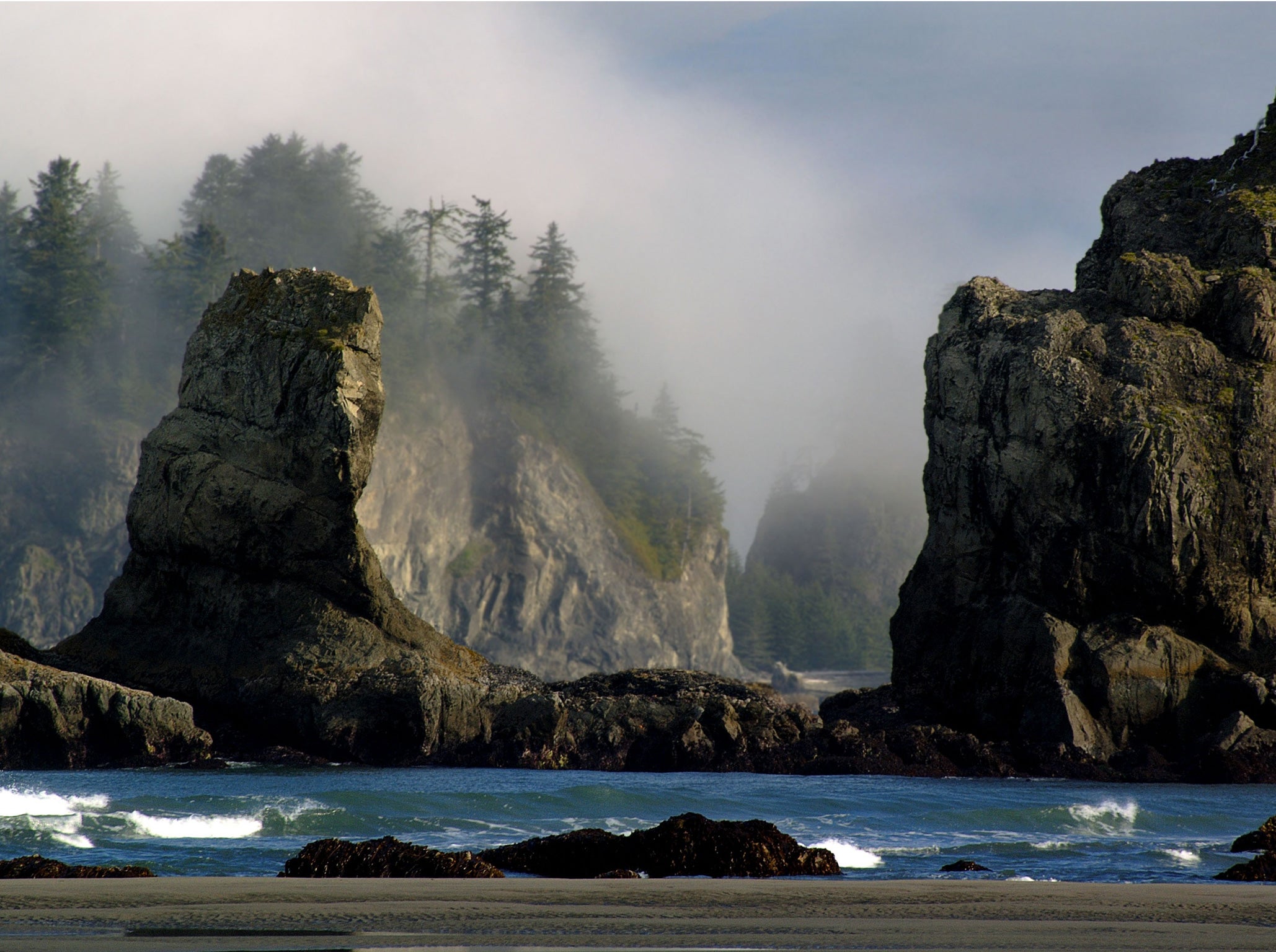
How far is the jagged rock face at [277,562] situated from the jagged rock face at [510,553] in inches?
1445

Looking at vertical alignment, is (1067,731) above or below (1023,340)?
below

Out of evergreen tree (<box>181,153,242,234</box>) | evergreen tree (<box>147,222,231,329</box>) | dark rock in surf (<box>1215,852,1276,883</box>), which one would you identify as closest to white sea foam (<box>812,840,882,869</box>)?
dark rock in surf (<box>1215,852,1276,883</box>)

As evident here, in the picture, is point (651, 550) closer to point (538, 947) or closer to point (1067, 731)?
point (1067, 731)

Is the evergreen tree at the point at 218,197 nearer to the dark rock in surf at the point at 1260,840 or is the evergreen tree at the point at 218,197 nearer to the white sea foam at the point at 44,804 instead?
the white sea foam at the point at 44,804

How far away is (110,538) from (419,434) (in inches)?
786

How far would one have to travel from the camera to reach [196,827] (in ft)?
55.4

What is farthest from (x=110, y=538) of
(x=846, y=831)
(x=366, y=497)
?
(x=846, y=831)

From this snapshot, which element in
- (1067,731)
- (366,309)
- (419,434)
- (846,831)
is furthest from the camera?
(419,434)

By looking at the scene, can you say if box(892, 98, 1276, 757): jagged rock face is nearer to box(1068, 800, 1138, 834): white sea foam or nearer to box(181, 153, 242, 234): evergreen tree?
box(1068, 800, 1138, 834): white sea foam

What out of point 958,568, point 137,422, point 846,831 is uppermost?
point 137,422

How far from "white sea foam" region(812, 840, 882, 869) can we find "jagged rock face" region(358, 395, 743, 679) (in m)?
60.5

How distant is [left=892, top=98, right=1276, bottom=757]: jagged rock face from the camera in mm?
33156

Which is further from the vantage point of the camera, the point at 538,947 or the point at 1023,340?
the point at 1023,340

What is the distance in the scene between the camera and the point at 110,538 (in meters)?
Result: 74.8
